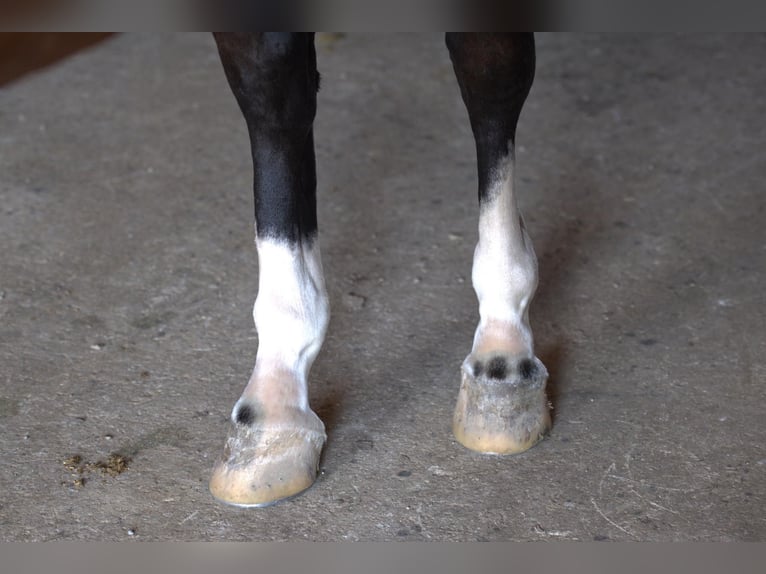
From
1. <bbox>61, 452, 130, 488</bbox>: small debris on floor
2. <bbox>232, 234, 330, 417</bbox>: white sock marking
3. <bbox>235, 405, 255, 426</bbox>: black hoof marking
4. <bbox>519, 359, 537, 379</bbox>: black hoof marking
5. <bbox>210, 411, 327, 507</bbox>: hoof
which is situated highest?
<bbox>232, 234, 330, 417</bbox>: white sock marking

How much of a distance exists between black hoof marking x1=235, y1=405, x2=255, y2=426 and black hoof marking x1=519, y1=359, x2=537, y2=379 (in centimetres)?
41

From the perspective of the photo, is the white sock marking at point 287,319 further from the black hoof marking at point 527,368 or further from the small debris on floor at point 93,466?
the black hoof marking at point 527,368

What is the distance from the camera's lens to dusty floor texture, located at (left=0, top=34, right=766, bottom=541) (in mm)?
1450

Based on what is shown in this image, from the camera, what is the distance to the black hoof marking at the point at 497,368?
5.05ft

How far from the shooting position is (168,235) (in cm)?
228

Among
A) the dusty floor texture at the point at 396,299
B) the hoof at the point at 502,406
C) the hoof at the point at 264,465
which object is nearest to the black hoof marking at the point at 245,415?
the hoof at the point at 264,465

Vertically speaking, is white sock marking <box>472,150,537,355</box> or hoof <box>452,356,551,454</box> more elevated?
white sock marking <box>472,150,537,355</box>

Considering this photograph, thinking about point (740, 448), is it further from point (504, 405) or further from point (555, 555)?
point (555, 555)

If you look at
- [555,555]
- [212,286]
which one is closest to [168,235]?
[212,286]

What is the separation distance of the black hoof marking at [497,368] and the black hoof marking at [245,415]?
360 millimetres

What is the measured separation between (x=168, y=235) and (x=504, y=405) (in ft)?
3.40

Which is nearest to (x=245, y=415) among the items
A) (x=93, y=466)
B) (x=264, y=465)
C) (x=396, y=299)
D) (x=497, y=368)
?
(x=264, y=465)

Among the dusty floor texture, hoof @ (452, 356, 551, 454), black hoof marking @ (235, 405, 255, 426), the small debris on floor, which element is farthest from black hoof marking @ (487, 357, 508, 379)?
the small debris on floor

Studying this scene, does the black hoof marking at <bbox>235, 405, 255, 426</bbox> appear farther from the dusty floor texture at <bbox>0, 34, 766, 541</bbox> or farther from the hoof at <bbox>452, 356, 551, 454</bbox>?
the hoof at <bbox>452, 356, 551, 454</bbox>
